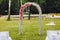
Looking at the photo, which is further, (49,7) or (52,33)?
(49,7)

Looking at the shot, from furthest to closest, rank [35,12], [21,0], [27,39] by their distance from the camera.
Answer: [35,12], [21,0], [27,39]

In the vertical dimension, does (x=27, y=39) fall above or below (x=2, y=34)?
below

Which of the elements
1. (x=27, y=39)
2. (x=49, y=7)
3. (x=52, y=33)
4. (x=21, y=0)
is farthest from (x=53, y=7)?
(x=52, y=33)

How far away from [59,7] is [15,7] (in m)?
4.32

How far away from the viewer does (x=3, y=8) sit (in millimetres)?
22469

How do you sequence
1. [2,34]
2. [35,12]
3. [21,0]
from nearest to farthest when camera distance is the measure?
[2,34]
[21,0]
[35,12]

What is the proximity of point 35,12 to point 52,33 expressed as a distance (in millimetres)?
17009

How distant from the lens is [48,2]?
23.6 metres

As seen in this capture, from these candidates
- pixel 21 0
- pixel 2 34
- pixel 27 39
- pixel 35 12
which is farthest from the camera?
pixel 35 12

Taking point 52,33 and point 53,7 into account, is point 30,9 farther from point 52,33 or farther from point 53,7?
point 52,33

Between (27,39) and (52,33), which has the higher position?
(52,33)

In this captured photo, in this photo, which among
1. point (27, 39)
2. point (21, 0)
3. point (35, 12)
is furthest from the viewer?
point (35, 12)

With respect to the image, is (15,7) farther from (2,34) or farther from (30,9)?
(2,34)

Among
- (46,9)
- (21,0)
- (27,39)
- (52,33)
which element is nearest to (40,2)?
(46,9)
